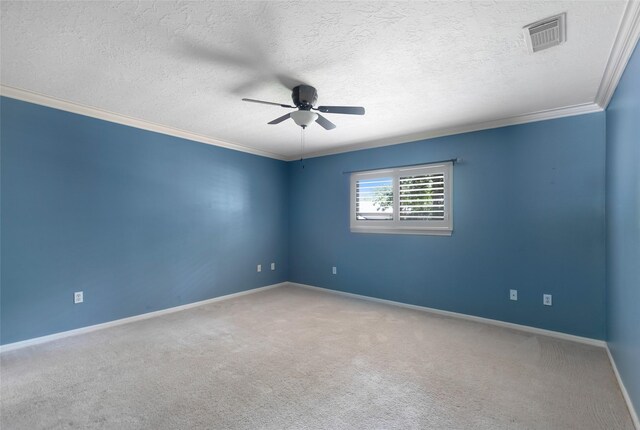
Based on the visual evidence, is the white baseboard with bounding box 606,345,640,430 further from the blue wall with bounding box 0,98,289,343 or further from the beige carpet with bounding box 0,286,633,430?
the blue wall with bounding box 0,98,289,343

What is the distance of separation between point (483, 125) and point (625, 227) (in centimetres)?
197

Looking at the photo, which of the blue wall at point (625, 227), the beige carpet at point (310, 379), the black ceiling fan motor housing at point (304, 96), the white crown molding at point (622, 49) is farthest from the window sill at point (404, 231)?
the black ceiling fan motor housing at point (304, 96)

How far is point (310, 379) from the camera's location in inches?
91.0

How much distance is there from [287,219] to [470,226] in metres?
3.27

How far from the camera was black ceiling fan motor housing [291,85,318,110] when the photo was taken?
2619 millimetres

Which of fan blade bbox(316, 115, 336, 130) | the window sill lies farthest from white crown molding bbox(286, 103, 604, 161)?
fan blade bbox(316, 115, 336, 130)

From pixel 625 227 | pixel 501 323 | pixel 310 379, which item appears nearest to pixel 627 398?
pixel 625 227

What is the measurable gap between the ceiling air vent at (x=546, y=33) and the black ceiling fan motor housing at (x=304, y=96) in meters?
1.58

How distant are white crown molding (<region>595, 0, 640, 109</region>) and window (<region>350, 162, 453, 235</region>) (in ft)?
5.38

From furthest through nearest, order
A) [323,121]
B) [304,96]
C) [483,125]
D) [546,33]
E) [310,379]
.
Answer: [483,125]
[323,121]
[304,96]
[310,379]
[546,33]

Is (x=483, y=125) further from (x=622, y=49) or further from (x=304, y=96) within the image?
(x=304, y=96)

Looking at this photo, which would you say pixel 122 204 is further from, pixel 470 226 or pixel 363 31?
pixel 470 226

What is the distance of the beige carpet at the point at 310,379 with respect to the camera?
186cm

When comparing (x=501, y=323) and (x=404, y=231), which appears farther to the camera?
(x=404, y=231)
